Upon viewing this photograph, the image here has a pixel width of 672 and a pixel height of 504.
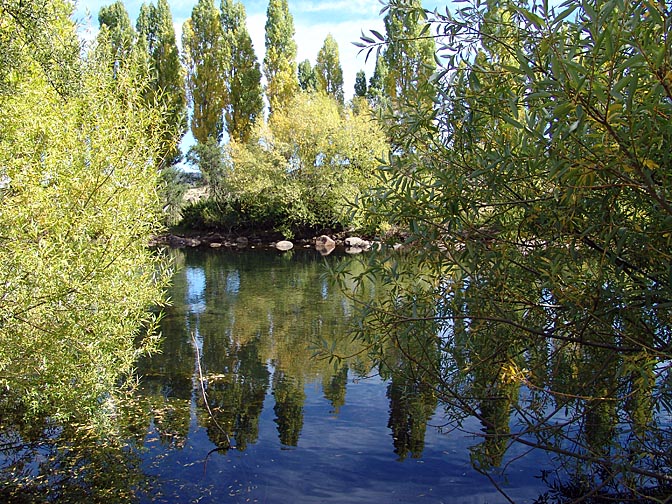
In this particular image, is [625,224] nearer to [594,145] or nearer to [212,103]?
[594,145]

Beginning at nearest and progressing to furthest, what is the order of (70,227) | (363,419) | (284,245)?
(70,227) < (363,419) < (284,245)

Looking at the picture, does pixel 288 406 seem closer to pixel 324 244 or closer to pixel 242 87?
pixel 324 244

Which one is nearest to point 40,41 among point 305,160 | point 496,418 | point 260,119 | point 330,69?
point 496,418

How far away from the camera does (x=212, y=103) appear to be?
4138 centimetres

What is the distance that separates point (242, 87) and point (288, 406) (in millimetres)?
36081

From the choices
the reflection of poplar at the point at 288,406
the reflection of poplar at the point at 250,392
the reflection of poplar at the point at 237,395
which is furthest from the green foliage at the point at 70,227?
the reflection of poplar at the point at 288,406

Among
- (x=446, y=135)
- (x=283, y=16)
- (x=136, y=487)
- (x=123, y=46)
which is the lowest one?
(x=136, y=487)

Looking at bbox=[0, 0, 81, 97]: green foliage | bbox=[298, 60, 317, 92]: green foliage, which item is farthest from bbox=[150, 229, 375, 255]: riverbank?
bbox=[0, 0, 81, 97]: green foliage

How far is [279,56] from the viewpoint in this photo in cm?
4253

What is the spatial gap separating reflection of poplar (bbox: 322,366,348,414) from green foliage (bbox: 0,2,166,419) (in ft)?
9.78

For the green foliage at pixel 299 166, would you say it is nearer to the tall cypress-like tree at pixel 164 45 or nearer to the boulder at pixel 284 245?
the boulder at pixel 284 245

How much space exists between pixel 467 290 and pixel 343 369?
6329 mm

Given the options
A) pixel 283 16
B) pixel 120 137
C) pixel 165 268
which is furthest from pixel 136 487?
pixel 283 16

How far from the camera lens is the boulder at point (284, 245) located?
3188 cm
